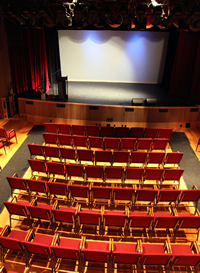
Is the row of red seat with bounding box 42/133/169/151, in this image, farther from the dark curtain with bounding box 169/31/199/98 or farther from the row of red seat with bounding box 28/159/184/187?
→ the dark curtain with bounding box 169/31/199/98

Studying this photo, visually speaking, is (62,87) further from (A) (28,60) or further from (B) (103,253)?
(B) (103,253)

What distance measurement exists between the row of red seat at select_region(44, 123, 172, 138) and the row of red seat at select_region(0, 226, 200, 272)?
3.38m

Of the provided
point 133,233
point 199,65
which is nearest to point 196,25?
point 199,65

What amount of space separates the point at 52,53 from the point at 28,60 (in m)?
2.17

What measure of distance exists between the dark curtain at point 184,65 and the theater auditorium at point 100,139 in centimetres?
4

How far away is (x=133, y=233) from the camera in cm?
402

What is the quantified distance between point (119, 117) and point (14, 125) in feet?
11.4

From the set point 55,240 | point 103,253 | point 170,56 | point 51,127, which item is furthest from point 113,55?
point 103,253

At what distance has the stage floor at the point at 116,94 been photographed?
9170 millimetres

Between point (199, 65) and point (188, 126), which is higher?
point (199, 65)

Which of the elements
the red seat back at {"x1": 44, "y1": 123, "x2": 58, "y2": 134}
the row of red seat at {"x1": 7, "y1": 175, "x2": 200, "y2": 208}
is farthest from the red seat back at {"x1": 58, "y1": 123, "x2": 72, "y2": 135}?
the row of red seat at {"x1": 7, "y1": 175, "x2": 200, "y2": 208}

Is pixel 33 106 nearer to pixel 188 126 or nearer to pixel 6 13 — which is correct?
pixel 6 13

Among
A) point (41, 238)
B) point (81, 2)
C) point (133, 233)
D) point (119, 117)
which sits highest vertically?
point (81, 2)

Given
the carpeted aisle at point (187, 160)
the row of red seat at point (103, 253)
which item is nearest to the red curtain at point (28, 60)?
the carpeted aisle at point (187, 160)
